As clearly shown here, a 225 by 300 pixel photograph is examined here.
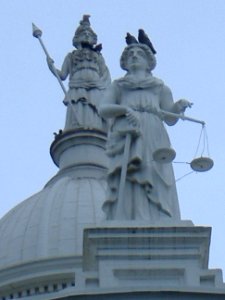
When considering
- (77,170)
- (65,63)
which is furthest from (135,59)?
(65,63)

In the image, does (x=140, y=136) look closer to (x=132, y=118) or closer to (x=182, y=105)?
(x=132, y=118)

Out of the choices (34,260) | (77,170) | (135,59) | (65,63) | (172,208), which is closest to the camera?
(172,208)

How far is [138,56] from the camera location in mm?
22781

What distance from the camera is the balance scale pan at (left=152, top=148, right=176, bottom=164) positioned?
21078 mm

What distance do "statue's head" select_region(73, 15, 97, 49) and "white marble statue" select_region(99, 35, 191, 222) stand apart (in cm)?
1834

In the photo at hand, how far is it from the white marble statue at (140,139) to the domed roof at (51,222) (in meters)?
9.21

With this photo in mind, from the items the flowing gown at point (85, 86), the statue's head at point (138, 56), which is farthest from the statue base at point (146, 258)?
the flowing gown at point (85, 86)

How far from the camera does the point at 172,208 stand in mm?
21203

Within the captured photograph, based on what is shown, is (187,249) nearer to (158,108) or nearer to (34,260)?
(158,108)

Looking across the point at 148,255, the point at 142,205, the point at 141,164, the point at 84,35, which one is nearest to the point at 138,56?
the point at 141,164

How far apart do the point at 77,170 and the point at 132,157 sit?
15289 mm

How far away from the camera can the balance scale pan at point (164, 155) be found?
69.2 feet

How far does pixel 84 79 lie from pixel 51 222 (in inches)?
314

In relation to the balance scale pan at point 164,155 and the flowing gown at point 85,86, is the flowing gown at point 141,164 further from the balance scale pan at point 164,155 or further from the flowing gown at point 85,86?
the flowing gown at point 85,86
